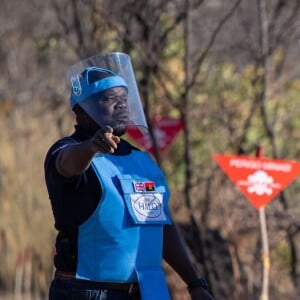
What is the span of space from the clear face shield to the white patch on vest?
28 cm

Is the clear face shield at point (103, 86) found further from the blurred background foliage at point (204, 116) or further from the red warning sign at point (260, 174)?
the blurred background foliage at point (204, 116)

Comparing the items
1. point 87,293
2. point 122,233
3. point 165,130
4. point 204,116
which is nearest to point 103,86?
point 122,233

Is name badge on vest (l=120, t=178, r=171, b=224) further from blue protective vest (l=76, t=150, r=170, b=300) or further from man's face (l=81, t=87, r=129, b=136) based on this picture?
man's face (l=81, t=87, r=129, b=136)

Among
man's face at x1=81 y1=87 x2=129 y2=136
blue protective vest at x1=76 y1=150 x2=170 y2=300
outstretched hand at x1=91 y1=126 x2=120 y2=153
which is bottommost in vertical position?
blue protective vest at x1=76 y1=150 x2=170 y2=300

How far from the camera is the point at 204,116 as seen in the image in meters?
8.83

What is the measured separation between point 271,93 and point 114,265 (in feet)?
17.1

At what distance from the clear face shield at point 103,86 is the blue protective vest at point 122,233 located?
0.61 ft

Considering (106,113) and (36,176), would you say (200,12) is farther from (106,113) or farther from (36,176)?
(106,113)

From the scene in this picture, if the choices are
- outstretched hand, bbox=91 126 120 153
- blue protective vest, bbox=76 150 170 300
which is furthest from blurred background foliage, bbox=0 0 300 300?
outstretched hand, bbox=91 126 120 153

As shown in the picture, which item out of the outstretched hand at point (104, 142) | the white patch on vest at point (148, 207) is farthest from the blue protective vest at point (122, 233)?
the outstretched hand at point (104, 142)

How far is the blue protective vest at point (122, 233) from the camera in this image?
3.88m

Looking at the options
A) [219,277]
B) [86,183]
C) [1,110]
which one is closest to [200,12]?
[219,277]

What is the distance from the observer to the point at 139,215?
A: 3.93 m

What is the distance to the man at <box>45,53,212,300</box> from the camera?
12.7ft
